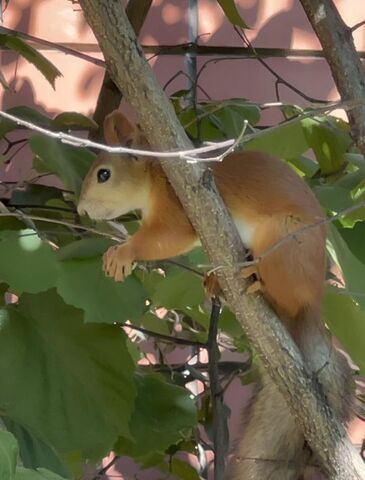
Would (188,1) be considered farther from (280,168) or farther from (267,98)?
(280,168)

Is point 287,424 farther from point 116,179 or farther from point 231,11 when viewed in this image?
point 231,11

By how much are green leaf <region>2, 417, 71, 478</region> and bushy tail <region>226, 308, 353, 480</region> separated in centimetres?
23

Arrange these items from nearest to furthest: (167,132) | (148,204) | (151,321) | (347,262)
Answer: (167,132), (347,262), (148,204), (151,321)

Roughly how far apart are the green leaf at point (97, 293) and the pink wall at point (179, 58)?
2.74 feet

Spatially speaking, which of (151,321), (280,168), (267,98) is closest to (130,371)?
(280,168)

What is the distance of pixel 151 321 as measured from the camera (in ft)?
5.05

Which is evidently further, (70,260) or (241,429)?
(241,429)

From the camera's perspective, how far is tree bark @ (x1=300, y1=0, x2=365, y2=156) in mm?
994

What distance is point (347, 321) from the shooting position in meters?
1.01

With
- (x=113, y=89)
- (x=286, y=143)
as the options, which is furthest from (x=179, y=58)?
(x=286, y=143)

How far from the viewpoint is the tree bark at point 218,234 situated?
0.76 metres

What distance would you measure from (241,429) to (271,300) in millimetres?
217

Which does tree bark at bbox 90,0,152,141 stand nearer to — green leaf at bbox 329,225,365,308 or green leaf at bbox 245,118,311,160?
green leaf at bbox 245,118,311,160

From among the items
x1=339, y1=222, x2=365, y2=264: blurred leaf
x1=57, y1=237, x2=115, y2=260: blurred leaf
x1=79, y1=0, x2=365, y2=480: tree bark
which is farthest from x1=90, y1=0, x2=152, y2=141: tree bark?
x1=79, y1=0, x2=365, y2=480: tree bark
